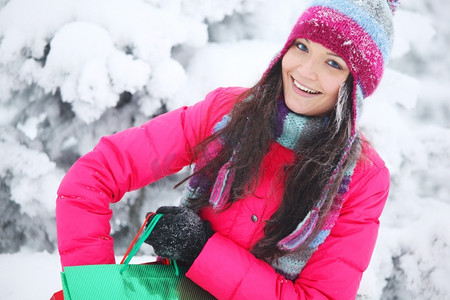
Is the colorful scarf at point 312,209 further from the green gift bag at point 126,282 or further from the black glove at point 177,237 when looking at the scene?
the green gift bag at point 126,282

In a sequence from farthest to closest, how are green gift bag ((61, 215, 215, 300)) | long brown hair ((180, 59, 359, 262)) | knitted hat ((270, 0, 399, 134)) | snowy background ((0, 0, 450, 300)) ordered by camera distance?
snowy background ((0, 0, 450, 300)) → long brown hair ((180, 59, 359, 262)) → knitted hat ((270, 0, 399, 134)) → green gift bag ((61, 215, 215, 300))

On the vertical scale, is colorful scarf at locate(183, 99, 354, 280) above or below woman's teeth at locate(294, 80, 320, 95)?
below

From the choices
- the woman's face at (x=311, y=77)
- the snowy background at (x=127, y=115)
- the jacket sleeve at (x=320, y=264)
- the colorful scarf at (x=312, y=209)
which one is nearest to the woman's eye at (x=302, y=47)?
the woman's face at (x=311, y=77)

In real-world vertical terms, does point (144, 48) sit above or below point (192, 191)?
above

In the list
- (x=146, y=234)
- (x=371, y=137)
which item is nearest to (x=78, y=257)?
(x=146, y=234)

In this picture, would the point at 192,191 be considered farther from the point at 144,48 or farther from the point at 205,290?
the point at 144,48

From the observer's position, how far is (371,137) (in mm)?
2066

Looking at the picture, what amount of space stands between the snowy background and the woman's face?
2.81 feet

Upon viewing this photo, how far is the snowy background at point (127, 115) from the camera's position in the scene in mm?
1844

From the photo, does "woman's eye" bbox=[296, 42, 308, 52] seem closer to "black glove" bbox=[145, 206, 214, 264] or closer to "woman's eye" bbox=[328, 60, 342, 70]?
"woman's eye" bbox=[328, 60, 342, 70]

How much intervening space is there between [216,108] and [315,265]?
1.84 ft

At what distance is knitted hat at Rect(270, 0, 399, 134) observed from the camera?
1.11 m

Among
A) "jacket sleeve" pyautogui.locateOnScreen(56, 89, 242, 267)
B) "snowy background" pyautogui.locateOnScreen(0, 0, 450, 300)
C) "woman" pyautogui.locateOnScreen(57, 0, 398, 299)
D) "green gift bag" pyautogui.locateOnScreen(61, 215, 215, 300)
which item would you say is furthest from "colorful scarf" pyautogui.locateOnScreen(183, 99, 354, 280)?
"snowy background" pyautogui.locateOnScreen(0, 0, 450, 300)

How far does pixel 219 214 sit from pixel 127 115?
0.88 metres
